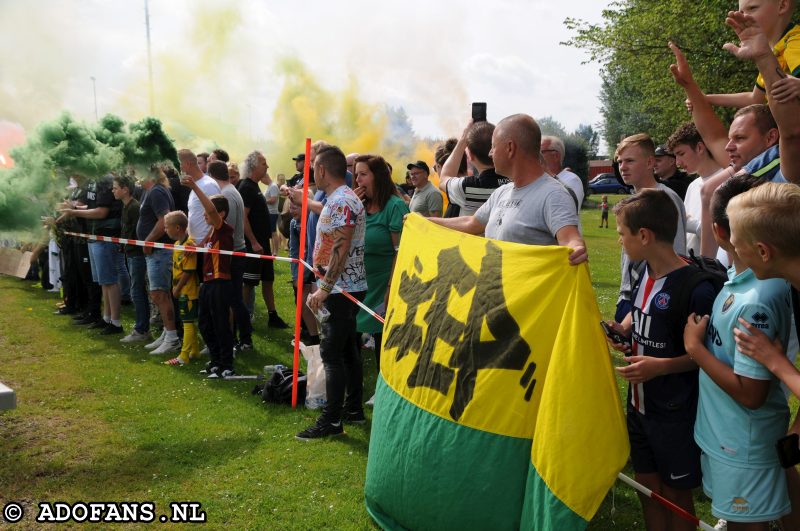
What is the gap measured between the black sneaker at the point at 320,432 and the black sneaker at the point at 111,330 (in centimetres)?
512

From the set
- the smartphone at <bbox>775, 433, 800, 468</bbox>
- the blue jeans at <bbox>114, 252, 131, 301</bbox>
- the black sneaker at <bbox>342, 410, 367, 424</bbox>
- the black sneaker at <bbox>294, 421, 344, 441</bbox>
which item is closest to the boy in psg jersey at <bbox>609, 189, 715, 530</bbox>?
the smartphone at <bbox>775, 433, 800, 468</bbox>

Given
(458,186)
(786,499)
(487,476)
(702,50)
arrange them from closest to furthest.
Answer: (786,499), (487,476), (458,186), (702,50)

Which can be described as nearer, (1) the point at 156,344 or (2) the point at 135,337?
(1) the point at 156,344

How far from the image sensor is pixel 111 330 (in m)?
9.57

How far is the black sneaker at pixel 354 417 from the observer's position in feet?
19.4

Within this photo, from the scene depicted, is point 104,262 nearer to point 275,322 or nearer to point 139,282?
point 139,282

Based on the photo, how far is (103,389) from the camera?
23.0 feet

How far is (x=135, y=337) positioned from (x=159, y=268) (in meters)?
1.29

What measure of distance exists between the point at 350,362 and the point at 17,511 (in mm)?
2658

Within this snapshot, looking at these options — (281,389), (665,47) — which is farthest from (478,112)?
(665,47)

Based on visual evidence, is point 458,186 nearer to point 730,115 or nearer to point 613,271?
point 613,271

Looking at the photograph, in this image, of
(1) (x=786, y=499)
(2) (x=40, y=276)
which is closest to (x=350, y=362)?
(1) (x=786, y=499)

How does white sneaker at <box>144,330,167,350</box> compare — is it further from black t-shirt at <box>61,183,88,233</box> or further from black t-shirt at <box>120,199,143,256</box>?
black t-shirt at <box>61,183,88,233</box>

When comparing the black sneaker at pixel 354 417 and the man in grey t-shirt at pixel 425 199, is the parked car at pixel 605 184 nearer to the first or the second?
the man in grey t-shirt at pixel 425 199
